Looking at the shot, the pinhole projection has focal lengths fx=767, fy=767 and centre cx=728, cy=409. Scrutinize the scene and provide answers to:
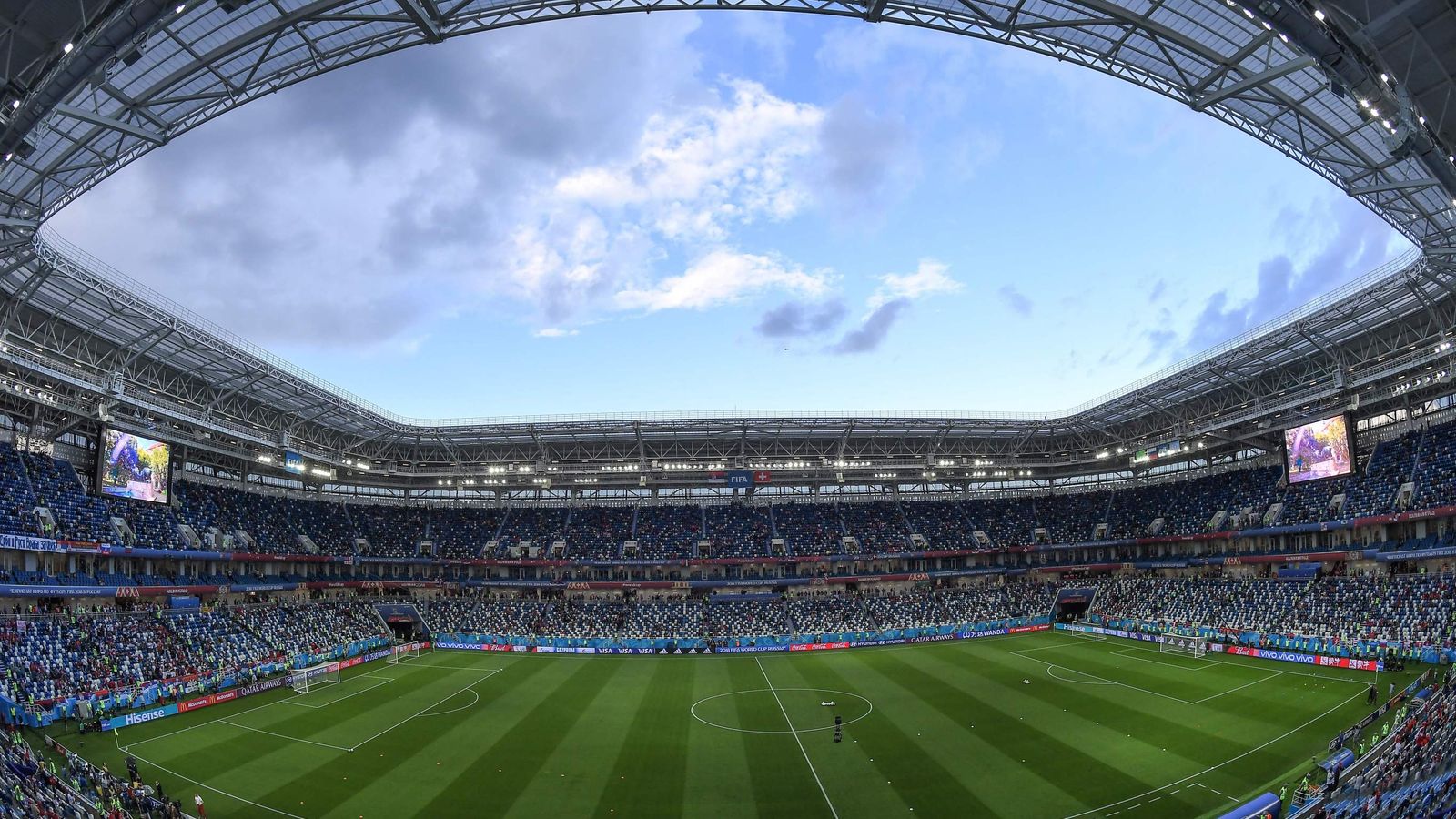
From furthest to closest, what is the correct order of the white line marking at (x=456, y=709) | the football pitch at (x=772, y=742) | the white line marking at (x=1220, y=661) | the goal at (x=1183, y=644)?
1. the goal at (x=1183, y=644)
2. the white line marking at (x=1220, y=661)
3. the white line marking at (x=456, y=709)
4. the football pitch at (x=772, y=742)

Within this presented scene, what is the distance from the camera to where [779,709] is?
131 feet

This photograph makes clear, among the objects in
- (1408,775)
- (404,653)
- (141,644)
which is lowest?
(404,653)

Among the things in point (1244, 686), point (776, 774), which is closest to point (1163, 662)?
point (1244, 686)

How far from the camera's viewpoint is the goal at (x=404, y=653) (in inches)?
2289

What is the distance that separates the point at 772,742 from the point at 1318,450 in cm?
5073

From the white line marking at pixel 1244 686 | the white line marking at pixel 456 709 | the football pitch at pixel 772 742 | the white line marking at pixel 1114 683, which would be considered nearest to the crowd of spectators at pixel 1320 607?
the football pitch at pixel 772 742

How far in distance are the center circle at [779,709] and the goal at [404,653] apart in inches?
1112

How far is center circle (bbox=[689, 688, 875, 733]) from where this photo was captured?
36250mm

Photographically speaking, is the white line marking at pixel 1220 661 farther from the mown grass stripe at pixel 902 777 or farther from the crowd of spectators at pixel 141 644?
the crowd of spectators at pixel 141 644

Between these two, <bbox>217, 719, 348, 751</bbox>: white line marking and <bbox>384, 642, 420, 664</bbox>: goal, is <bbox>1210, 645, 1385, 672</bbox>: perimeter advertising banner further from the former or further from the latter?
<bbox>384, 642, 420, 664</bbox>: goal

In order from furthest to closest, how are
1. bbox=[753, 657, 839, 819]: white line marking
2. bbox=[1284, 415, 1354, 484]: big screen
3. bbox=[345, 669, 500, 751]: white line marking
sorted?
bbox=[1284, 415, 1354, 484]: big screen → bbox=[345, 669, 500, 751]: white line marking → bbox=[753, 657, 839, 819]: white line marking

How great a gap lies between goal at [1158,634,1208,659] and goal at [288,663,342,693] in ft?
183

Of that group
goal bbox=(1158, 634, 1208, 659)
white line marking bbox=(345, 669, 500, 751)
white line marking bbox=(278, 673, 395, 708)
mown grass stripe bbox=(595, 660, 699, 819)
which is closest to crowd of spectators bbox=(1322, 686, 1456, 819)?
mown grass stripe bbox=(595, 660, 699, 819)

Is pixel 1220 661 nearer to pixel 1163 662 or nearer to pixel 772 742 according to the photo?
pixel 1163 662
